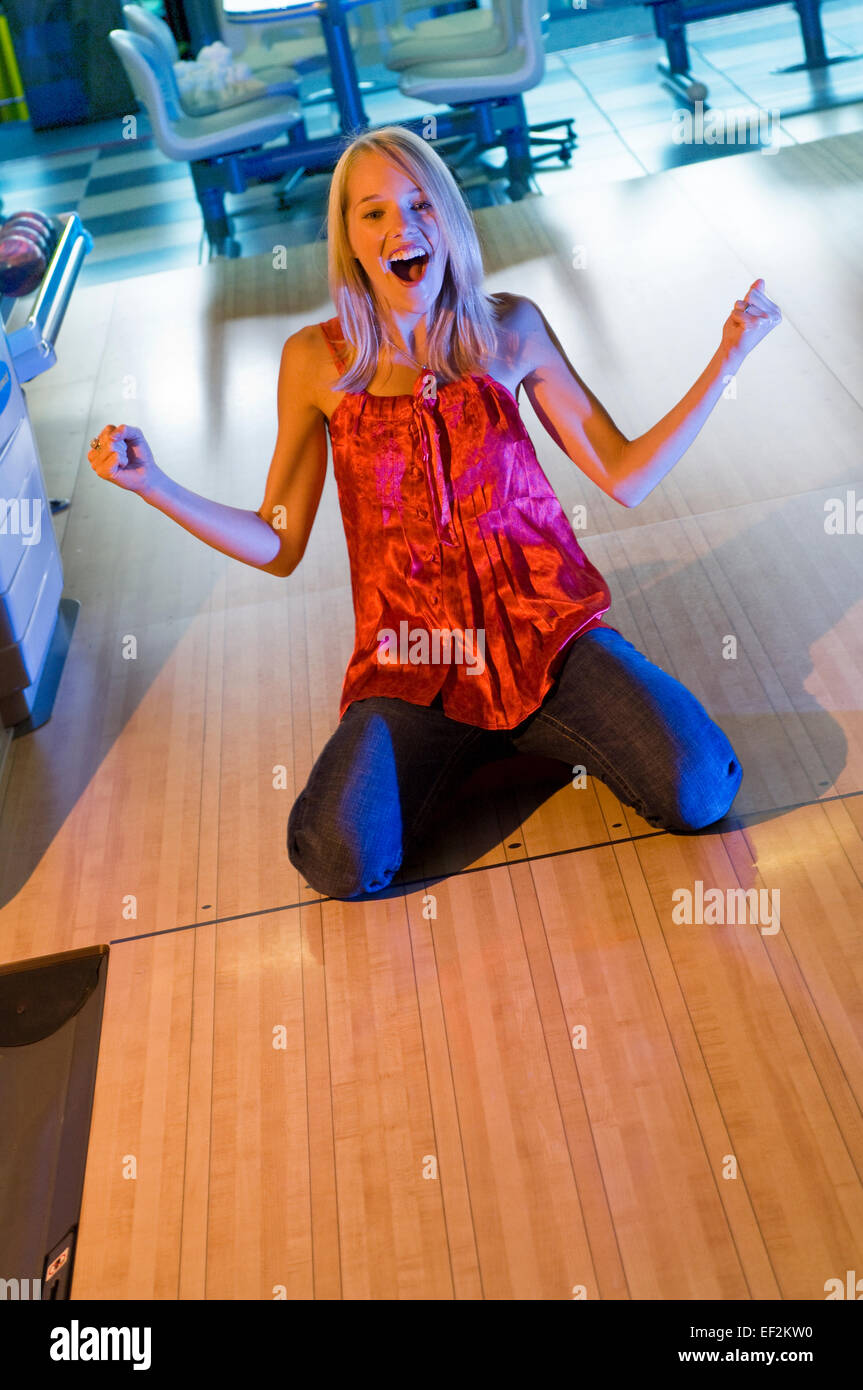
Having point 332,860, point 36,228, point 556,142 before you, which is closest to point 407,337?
point 332,860

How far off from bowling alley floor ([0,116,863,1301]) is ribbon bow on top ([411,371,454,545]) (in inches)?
22.1

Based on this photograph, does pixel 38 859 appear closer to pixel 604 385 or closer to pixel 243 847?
pixel 243 847

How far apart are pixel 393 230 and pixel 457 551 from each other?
1.62ft

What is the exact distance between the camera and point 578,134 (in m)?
5.88

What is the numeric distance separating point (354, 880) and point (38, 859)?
2.32ft

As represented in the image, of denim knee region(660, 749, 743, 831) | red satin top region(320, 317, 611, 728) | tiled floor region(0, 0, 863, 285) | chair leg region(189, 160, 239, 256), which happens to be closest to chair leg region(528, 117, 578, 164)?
tiled floor region(0, 0, 863, 285)

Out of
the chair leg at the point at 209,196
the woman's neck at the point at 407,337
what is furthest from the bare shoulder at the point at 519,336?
the chair leg at the point at 209,196

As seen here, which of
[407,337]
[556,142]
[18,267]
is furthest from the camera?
[556,142]

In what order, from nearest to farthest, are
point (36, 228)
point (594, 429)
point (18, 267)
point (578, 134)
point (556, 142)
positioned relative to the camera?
point (594, 429)
point (18, 267)
point (36, 228)
point (556, 142)
point (578, 134)

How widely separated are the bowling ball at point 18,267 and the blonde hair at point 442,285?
1.97 meters

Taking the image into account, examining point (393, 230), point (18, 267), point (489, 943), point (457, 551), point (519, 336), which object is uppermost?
point (393, 230)

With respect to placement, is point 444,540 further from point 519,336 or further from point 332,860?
point 332,860

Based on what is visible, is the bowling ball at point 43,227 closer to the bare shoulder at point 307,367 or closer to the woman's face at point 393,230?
the bare shoulder at point 307,367
